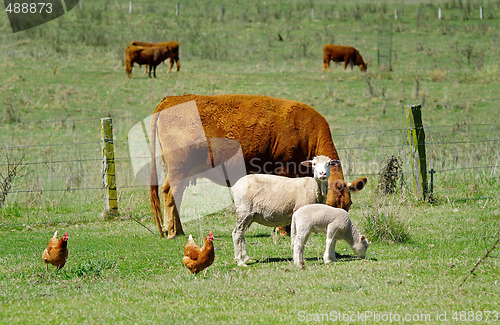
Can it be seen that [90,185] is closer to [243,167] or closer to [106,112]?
[243,167]

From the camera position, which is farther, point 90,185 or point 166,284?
point 90,185

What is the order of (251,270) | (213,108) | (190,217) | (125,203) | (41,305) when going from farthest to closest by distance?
(125,203) < (190,217) < (213,108) < (251,270) < (41,305)

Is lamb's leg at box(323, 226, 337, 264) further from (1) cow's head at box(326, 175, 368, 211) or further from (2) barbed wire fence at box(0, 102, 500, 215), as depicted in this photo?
(2) barbed wire fence at box(0, 102, 500, 215)

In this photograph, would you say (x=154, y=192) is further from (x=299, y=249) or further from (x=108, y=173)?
(x=299, y=249)

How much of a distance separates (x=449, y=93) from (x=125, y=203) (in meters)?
15.7

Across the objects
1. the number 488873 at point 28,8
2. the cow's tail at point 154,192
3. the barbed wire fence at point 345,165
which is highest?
the number 488873 at point 28,8

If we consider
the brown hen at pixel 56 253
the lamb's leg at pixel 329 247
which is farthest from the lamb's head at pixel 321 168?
the brown hen at pixel 56 253

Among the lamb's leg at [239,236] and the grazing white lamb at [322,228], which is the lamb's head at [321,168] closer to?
the grazing white lamb at [322,228]

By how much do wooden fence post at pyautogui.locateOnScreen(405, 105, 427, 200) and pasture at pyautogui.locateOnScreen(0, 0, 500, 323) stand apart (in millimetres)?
260

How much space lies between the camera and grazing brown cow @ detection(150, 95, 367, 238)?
10305mm

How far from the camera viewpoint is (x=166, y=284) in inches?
276

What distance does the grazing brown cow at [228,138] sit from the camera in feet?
33.8

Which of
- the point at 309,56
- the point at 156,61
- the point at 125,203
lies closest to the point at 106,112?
the point at 156,61

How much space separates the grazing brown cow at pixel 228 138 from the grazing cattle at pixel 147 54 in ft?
58.9
